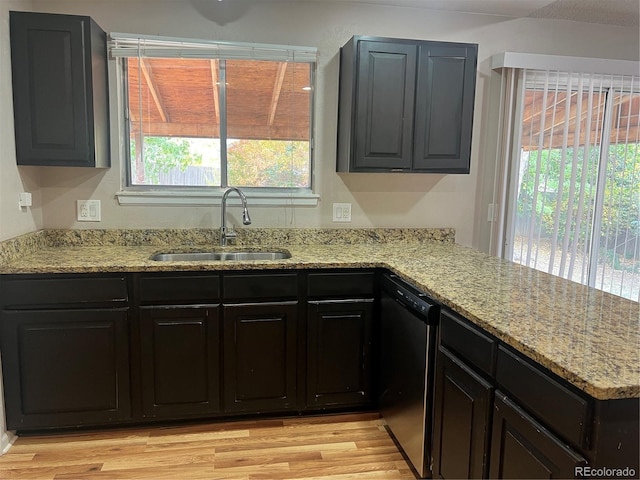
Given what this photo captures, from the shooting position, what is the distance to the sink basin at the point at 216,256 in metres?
2.67

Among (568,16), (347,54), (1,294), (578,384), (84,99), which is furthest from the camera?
(568,16)

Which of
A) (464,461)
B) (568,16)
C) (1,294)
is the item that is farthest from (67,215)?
(568,16)

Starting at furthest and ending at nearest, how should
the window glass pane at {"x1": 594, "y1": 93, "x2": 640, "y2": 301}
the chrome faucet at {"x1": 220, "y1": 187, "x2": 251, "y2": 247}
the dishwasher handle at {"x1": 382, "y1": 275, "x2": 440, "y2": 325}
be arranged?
the window glass pane at {"x1": 594, "y1": 93, "x2": 640, "y2": 301}, the chrome faucet at {"x1": 220, "y1": 187, "x2": 251, "y2": 247}, the dishwasher handle at {"x1": 382, "y1": 275, "x2": 440, "y2": 325}

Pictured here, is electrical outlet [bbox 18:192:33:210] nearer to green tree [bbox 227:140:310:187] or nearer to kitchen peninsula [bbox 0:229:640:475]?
kitchen peninsula [bbox 0:229:640:475]

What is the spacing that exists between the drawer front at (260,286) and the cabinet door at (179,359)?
0.13 metres

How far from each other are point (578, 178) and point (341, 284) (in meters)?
1.76

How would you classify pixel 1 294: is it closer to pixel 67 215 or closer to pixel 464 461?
pixel 67 215

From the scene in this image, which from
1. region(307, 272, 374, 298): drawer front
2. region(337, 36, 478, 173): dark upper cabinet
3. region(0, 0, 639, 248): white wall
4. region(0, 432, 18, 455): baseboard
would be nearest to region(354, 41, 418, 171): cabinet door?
region(337, 36, 478, 173): dark upper cabinet

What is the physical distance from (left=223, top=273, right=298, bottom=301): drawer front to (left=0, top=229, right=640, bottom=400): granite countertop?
7 centimetres


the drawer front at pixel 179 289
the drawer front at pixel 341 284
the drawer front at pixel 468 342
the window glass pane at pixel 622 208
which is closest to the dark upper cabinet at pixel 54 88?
the drawer front at pixel 179 289

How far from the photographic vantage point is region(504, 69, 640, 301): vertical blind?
2.97 m

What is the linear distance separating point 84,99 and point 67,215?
2.36ft

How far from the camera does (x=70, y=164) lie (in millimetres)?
Result: 2455

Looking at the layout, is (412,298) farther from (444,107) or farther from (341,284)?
(444,107)
